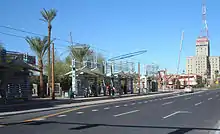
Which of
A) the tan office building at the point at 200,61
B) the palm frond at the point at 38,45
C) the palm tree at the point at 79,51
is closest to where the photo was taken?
the palm frond at the point at 38,45

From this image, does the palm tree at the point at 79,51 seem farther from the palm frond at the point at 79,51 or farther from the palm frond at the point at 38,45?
the palm frond at the point at 38,45

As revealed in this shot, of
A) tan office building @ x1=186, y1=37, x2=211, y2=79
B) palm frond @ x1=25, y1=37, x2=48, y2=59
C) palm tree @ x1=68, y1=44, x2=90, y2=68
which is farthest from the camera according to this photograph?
tan office building @ x1=186, y1=37, x2=211, y2=79

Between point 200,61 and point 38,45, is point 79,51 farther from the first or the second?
point 200,61

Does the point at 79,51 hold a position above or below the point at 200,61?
below

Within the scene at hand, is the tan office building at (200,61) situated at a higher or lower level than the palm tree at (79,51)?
higher

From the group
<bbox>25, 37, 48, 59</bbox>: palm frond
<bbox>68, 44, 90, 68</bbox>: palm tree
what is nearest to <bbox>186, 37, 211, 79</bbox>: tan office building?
<bbox>68, 44, 90, 68</bbox>: palm tree

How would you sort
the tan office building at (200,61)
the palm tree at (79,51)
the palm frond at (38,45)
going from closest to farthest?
the palm frond at (38,45), the palm tree at (79,51), the tan office building at (200,61)

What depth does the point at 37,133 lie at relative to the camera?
494 inches

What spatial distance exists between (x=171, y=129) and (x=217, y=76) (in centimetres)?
17324

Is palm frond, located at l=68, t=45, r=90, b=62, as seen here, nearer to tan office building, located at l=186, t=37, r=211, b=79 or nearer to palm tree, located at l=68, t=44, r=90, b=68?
palm tree, located at l=68, t=44, r=90, b=68

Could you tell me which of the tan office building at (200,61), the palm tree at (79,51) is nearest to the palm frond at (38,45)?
the palm tree at (79,51)

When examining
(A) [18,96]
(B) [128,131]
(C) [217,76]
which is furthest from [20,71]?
(C) [217,76]

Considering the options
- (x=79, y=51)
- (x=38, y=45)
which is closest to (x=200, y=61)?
(x=79, y=51)

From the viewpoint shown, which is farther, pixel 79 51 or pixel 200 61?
pixel 200 61
